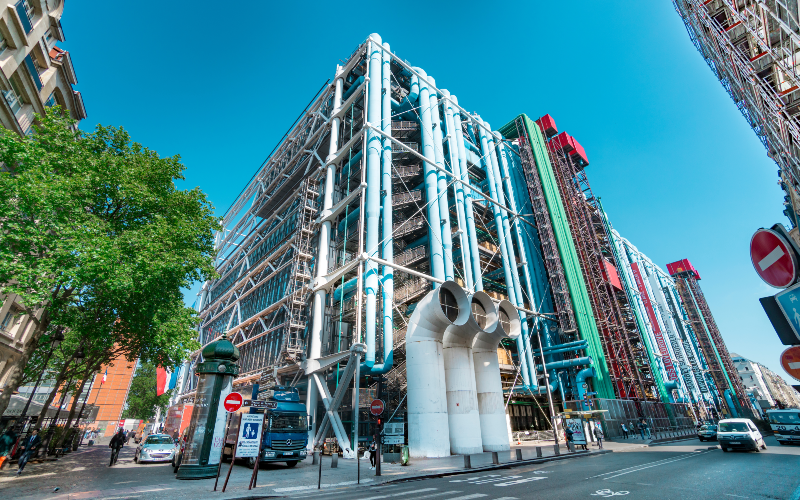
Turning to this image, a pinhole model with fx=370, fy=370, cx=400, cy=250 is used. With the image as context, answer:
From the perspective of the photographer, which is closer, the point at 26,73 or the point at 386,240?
the point at 26,73

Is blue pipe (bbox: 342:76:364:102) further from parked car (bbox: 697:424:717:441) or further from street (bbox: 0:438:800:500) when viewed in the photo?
parked car (bbox: 697:424:717:441)

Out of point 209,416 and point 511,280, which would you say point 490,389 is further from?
point 511,280

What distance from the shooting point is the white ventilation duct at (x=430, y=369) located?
60.1ft

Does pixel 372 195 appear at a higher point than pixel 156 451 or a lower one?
higher

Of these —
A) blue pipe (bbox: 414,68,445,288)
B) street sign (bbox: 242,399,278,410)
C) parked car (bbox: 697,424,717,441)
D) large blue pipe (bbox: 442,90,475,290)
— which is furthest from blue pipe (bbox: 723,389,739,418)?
street sign (bbox: 242,399,278,410)

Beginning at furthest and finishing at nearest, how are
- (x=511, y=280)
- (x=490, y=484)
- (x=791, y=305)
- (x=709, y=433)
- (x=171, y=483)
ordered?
(x=511, y=280), (x=709, y=433), (x=171, y=483), (x=490, y=484), (x=791, y=305)

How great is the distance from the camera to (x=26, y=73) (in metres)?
19.2

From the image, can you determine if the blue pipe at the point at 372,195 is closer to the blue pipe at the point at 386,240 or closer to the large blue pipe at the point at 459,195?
the blue pipe at the point at 386,240

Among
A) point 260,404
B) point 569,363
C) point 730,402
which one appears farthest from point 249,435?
point 730,402

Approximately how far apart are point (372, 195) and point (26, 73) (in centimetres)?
1976

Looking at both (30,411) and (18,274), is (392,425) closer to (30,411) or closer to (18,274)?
(18,274)

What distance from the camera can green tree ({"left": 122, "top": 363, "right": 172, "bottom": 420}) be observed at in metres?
71.8

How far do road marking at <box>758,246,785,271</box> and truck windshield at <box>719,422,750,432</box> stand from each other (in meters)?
21.5

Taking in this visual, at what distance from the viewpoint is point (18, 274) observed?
497 inches
